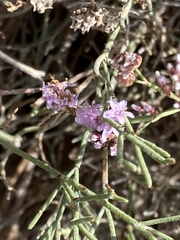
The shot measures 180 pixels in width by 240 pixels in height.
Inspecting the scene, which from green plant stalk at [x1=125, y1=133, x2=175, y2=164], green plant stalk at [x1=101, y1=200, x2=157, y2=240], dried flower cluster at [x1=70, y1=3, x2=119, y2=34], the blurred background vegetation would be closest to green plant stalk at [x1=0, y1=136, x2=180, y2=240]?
green plant stalk at [x1=101, y1=200, x2=157, y2=240]

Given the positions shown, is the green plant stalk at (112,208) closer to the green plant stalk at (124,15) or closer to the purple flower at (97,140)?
the purple flower at (97,140)

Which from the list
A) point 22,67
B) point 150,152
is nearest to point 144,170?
point 150,152

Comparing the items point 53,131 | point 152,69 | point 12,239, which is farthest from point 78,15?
point 12,239

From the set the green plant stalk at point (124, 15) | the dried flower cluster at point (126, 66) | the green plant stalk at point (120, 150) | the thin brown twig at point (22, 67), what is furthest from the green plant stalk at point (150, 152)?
the thin brown twig at point (22, 67)

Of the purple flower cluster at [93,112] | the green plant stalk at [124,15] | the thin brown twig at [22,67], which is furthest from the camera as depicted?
the thin brown twig at [22,67]

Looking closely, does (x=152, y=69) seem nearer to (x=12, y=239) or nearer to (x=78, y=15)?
(x=78, y=15)

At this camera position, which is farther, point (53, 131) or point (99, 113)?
point (53, 131)
